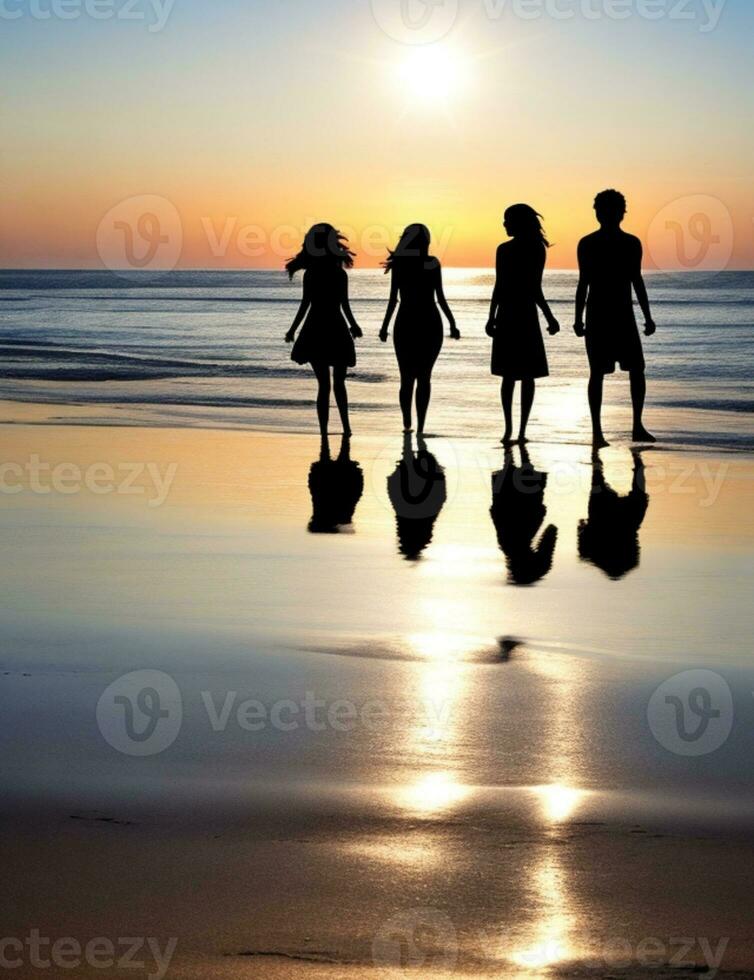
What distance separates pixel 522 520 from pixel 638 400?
4301 mm

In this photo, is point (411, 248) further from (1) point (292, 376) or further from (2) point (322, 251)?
(1) point (292, 376)

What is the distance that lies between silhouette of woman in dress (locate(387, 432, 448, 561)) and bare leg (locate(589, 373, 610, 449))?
1523mm

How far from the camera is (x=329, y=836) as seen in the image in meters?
3.83

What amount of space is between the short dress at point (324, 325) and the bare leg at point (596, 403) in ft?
6.90

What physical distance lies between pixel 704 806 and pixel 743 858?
37 cm

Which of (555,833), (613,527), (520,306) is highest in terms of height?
(520,306)

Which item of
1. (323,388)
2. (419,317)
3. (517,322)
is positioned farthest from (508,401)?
(323,388)

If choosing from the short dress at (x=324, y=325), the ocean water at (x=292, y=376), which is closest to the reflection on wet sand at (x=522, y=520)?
the short dress at (x=324, y=325)

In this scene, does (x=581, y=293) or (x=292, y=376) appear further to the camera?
(x=292, y=376)

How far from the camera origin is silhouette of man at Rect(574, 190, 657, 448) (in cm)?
1230

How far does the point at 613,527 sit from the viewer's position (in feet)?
28.8

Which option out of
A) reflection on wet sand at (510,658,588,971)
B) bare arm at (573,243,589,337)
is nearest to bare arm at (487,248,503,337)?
bare arm at (573,243,589,337)

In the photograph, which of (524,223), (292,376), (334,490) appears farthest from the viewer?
(292,376)

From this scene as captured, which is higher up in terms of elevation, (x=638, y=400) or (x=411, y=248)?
(x=411, y=248)
